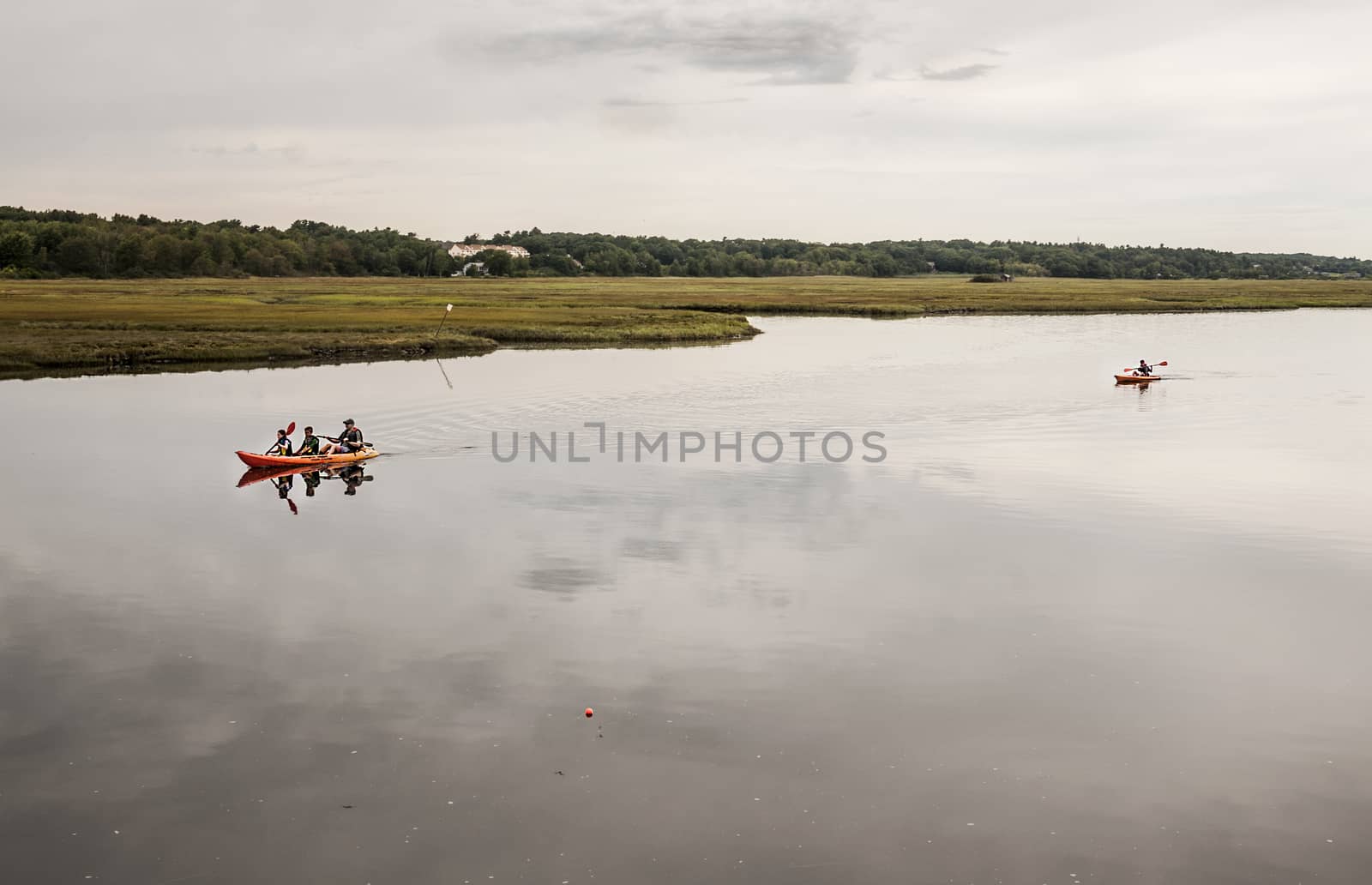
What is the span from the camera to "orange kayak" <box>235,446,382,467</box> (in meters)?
41.2

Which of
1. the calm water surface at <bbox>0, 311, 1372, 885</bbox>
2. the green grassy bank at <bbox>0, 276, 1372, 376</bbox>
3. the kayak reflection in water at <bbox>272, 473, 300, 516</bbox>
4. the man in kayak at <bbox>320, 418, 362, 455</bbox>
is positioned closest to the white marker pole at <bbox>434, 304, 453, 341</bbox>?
the green grassy bank at <bbox>0, 276, 1372, 376</bbox>

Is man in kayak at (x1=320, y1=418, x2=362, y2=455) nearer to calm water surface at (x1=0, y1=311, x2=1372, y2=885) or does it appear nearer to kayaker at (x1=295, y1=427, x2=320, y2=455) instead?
kayaker at (x1=295, y1=427, x2=320, y2=455)

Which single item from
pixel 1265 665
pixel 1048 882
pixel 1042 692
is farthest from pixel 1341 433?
pixel 1048 882

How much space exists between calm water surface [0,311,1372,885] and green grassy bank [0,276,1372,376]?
116 ft

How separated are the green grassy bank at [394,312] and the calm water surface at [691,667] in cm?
3543

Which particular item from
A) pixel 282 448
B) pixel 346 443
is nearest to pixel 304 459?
pixel 282 448

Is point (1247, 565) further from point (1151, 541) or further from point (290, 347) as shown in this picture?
point (290, 347)

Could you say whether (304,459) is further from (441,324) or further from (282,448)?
(441,324)

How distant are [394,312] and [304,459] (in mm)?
73236

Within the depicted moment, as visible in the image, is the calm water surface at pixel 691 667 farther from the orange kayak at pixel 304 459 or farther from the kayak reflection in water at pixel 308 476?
the orange kayak at pixel 304 459

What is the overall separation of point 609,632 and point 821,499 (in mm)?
13574

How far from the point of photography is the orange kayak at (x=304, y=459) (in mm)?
41219

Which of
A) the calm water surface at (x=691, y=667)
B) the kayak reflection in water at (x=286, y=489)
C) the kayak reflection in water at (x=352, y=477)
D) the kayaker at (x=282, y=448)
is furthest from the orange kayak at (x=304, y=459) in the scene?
the calm water surface at (x=691, y=667)

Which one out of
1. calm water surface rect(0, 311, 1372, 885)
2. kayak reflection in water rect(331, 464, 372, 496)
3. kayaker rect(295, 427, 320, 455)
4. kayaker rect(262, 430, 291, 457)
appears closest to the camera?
calm water surface rect(0, 311, 1372, 885)
